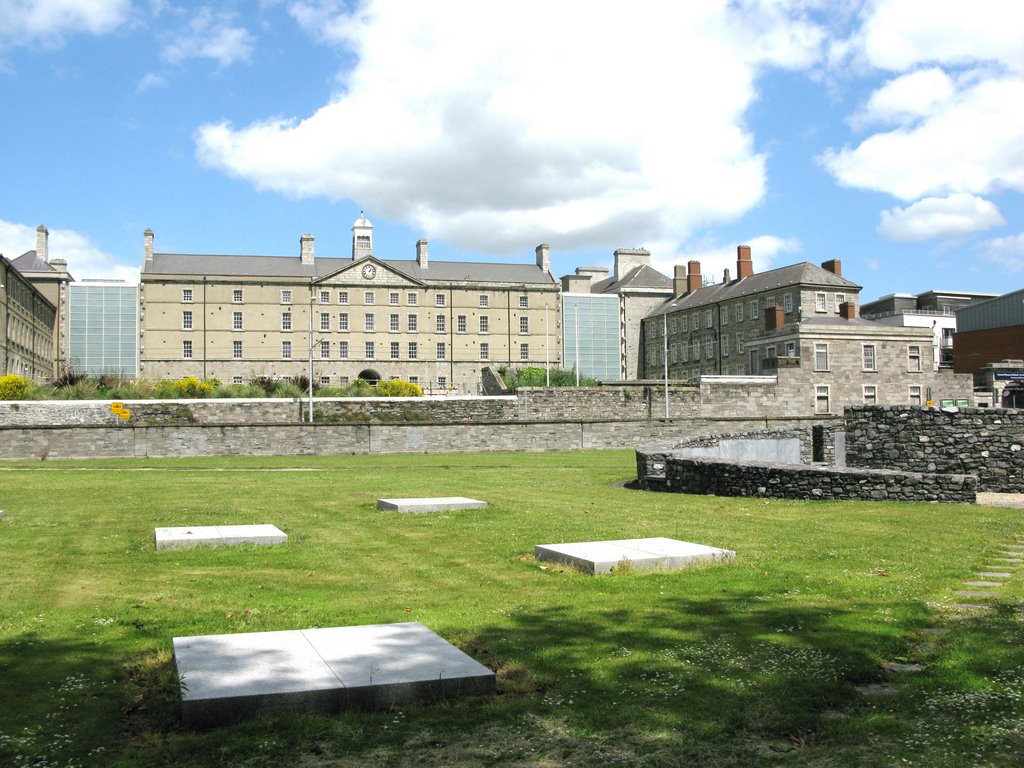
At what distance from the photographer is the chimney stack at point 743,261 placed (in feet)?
289

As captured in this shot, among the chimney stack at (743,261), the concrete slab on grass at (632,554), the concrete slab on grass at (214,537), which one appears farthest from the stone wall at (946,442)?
the chimney stack at (743,261)

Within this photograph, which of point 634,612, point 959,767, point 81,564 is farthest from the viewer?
point 81,564

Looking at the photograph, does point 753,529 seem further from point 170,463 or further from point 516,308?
point 516,308

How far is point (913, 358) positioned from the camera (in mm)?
67000

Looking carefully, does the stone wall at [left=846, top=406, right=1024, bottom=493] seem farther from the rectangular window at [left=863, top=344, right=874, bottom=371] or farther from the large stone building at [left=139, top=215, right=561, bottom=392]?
the large stone building at [left=139, top=215, right=561, bottom=392]

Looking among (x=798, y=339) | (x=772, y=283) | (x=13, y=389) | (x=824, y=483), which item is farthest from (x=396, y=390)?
(x=824, y=483)

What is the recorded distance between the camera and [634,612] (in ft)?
25.1

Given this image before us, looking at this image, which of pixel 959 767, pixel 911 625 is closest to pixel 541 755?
pixel 959 767

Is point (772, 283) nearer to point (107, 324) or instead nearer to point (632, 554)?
point (107, 324)

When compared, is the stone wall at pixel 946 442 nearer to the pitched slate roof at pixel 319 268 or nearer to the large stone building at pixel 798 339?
the large stone building at pixel 798 339

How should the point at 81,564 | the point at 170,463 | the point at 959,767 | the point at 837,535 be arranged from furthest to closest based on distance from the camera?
1. the point at 170,463
2. the point at 837,535
3. the point at 81,564
4. the point at 959,767

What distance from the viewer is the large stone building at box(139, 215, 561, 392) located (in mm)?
93000

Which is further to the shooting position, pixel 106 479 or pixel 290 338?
pixel 290 338

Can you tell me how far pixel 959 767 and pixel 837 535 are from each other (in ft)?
28.6
